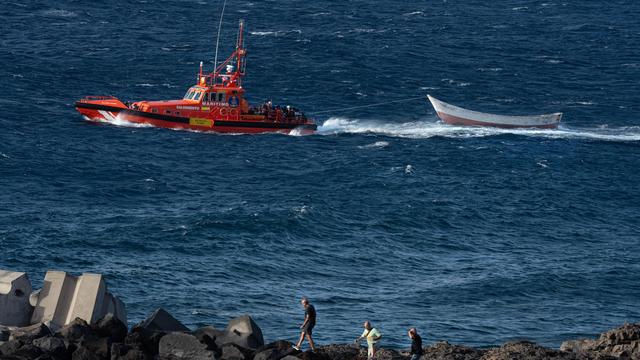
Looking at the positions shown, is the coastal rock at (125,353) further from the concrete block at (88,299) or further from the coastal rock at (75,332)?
the concrete block at (88,299)

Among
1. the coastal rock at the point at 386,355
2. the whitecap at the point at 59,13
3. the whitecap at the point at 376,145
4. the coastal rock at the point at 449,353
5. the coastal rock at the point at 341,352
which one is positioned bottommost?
the whitecap at the point at 376,145

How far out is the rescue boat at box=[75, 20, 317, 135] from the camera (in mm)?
101125

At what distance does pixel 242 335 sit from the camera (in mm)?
42969

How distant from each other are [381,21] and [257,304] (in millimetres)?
86765

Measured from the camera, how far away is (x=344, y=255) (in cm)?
7250

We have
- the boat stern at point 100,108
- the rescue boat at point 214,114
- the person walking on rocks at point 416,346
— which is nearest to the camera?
the person walking on rocks at point 416,346

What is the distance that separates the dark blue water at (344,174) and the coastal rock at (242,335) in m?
13.7

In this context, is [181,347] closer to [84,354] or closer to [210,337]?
[210,337]

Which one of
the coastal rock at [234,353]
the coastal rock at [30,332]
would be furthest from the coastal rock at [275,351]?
the coastal rock at [30,332]

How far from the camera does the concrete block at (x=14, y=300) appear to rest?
4384cm

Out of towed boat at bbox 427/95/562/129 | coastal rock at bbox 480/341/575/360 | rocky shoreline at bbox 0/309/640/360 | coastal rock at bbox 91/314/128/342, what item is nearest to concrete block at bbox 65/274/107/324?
rocky shoreline at bbox 0/309/640/360

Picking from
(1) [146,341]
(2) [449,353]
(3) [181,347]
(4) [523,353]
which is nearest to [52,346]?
(1) [146,341]

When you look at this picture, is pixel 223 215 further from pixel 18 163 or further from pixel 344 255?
pixel 18 163

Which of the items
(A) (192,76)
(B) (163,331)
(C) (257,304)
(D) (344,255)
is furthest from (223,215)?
(A) (192,76)
